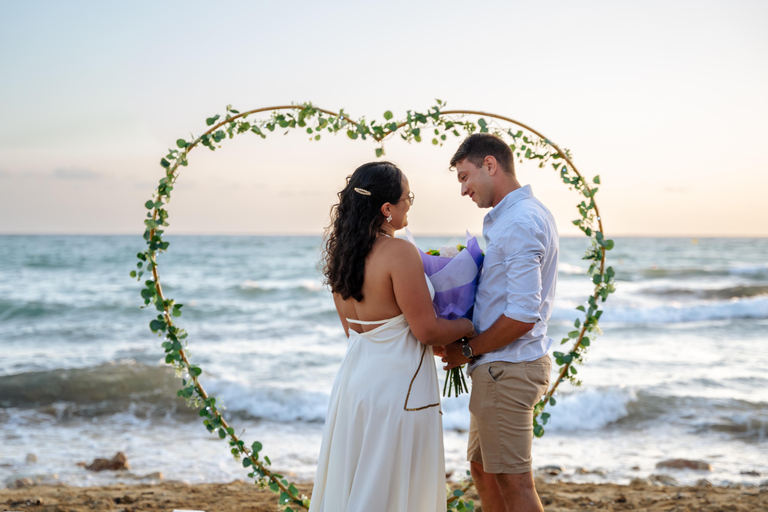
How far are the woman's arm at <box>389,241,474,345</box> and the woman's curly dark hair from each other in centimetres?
15

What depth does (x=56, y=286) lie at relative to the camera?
1917cm

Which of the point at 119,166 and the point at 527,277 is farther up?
the point at 119,166

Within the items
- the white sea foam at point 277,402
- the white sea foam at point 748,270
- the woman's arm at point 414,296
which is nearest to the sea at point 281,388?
the white sea foam at point 277,402

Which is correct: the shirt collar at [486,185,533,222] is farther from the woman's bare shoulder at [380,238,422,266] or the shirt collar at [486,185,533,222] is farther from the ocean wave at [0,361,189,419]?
the ocean wave at [0,361,189,419]

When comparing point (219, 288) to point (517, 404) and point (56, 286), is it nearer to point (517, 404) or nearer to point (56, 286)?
point (56, 286)

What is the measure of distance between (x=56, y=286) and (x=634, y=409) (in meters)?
18.0

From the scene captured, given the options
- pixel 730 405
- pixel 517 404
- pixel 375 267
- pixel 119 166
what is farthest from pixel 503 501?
pixel 119 166

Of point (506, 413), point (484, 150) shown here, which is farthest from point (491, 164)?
point (506, 413)

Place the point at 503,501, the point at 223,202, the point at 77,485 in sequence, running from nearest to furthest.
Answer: the point at 503,501 → the point at 77,485 → the point at 223,202

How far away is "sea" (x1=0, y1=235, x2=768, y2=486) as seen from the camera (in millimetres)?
5965

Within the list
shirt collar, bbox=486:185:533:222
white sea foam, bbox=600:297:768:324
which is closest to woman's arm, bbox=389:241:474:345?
shirt collar, bbox=486:185:533:222

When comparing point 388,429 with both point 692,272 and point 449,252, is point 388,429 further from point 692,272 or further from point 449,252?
point 692,272

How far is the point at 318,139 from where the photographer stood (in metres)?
3.51

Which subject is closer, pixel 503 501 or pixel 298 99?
pixel 503 501
